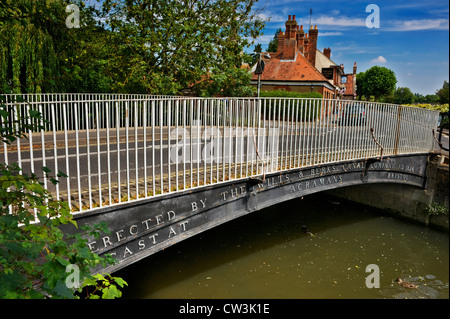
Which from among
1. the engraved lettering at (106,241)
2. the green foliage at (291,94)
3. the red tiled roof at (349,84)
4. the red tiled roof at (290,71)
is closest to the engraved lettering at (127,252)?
the engraved lettering at (106,241)

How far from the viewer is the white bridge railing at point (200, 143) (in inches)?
204

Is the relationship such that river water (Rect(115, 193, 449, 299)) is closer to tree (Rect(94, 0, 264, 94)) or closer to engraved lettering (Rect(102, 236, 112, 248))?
engraved lettering (Rect(102, 236, 112, 248))

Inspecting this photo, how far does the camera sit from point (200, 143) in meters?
6.82

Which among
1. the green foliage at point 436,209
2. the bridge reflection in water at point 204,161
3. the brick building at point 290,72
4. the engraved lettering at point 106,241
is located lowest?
the green foliage at point 436,209

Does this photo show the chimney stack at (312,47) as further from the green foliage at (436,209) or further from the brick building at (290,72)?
the green foliage at (436,209)

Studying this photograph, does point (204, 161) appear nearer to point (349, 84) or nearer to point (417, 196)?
point (417, 196)

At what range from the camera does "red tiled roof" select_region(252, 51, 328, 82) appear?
3503cm

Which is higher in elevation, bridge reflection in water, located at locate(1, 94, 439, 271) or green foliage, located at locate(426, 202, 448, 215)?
bridge reflection in water, located at locate(1, 94, 439, 271)

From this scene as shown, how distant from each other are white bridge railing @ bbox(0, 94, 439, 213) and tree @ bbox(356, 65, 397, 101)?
5701cm

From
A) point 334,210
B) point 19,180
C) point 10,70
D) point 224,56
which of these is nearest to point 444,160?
point 334,210

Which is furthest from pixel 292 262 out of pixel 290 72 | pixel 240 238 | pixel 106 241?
pixel 290 72

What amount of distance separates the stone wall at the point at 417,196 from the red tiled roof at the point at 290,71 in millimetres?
22240

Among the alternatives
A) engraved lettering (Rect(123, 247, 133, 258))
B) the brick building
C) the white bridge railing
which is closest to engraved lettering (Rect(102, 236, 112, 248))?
engraved lettering (Rect(123, 247, 133, 258))

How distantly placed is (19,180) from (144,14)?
1483 centimetres
